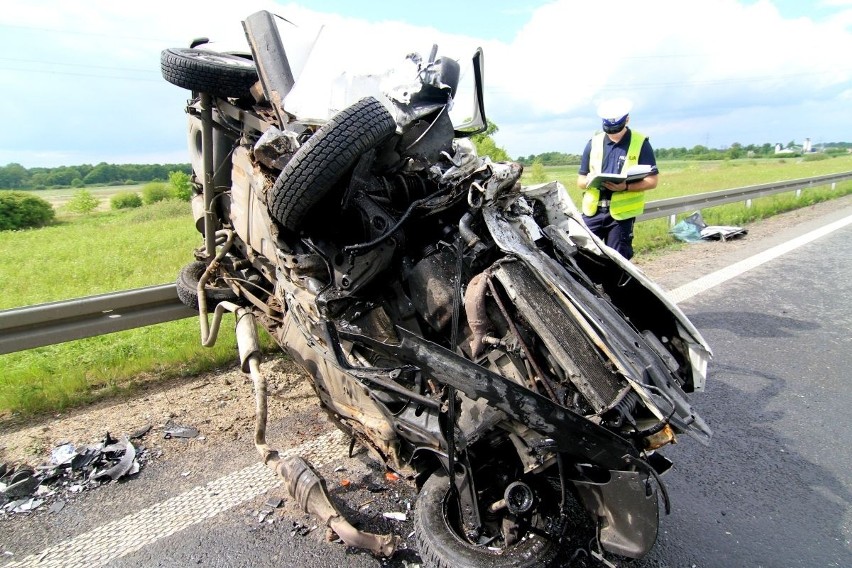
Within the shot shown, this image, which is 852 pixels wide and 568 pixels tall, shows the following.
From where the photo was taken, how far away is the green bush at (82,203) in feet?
64.1

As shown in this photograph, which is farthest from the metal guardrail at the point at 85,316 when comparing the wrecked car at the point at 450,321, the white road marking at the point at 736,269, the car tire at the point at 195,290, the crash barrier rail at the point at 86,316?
the white road marking at the point at 736,269

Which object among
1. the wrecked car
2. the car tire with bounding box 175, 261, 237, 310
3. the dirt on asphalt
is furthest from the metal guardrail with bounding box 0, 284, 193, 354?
the wrecked car

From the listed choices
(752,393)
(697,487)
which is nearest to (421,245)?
(697,487)

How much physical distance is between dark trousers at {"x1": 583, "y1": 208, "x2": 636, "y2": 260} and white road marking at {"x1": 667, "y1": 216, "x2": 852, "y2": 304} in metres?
1.26

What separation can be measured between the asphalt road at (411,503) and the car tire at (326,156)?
4.49 ft

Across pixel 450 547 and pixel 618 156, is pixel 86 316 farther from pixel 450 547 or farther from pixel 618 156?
pixel 618 156

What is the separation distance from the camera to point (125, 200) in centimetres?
2412

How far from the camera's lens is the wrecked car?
6.52 ft

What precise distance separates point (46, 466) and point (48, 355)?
1766 millimetres

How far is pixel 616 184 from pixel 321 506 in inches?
136

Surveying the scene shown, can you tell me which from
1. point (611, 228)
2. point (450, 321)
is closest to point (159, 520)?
point (450, 321)

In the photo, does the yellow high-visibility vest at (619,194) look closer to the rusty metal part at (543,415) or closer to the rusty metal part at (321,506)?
the rusty metal part at (543,415)

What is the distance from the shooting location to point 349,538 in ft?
7.00

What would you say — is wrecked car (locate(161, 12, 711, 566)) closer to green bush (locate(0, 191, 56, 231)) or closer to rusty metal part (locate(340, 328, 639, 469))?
rusty metal part (locate(340, 328, 639, 469))
